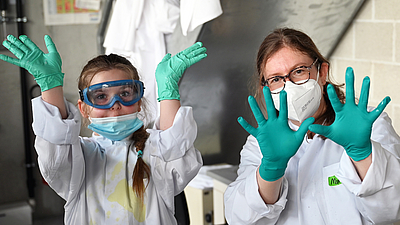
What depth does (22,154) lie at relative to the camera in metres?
3.45

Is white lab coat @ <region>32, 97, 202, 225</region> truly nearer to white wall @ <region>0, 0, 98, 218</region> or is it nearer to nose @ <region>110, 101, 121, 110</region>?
nose @ <region>110, 101, 121, 110</region>

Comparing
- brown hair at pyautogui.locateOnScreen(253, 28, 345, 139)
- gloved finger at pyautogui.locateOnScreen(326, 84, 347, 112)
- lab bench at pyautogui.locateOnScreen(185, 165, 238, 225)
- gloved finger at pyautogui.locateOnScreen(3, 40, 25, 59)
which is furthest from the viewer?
lab bench at pyautogui.locateOnScreen(185, 165, 238, 225)

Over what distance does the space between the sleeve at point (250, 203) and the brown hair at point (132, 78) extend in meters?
0.30

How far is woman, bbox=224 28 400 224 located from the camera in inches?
40.2

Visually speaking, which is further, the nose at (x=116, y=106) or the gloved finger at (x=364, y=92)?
the nose at (x=116, y=106)

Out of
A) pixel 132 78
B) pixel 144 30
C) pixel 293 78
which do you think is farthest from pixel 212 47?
pixel 293 78

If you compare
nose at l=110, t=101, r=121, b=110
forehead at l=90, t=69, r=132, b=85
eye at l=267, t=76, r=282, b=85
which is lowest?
nose at l=110, t=101, r=121, b=110

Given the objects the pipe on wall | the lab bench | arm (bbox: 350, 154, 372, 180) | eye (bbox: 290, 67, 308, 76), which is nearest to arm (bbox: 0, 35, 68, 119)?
eye (bbox: 290, 67, 308, 76)

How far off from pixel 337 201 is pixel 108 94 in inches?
31.9

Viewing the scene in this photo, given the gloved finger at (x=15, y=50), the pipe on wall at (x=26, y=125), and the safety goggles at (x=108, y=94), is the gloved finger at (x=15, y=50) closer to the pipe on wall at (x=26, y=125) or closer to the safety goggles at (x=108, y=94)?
the safety goggles at (x=108, y=94)

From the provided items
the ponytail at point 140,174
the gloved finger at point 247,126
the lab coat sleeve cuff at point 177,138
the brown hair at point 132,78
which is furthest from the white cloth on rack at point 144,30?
the gloved finger at point 247,126

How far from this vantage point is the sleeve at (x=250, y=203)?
119 cm

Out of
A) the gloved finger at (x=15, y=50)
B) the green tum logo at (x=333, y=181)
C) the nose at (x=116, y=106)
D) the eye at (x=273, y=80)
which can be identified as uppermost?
the gloved finger at (x=15, y=50)

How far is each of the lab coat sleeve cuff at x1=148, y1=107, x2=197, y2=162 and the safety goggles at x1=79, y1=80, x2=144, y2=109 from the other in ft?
0.60
